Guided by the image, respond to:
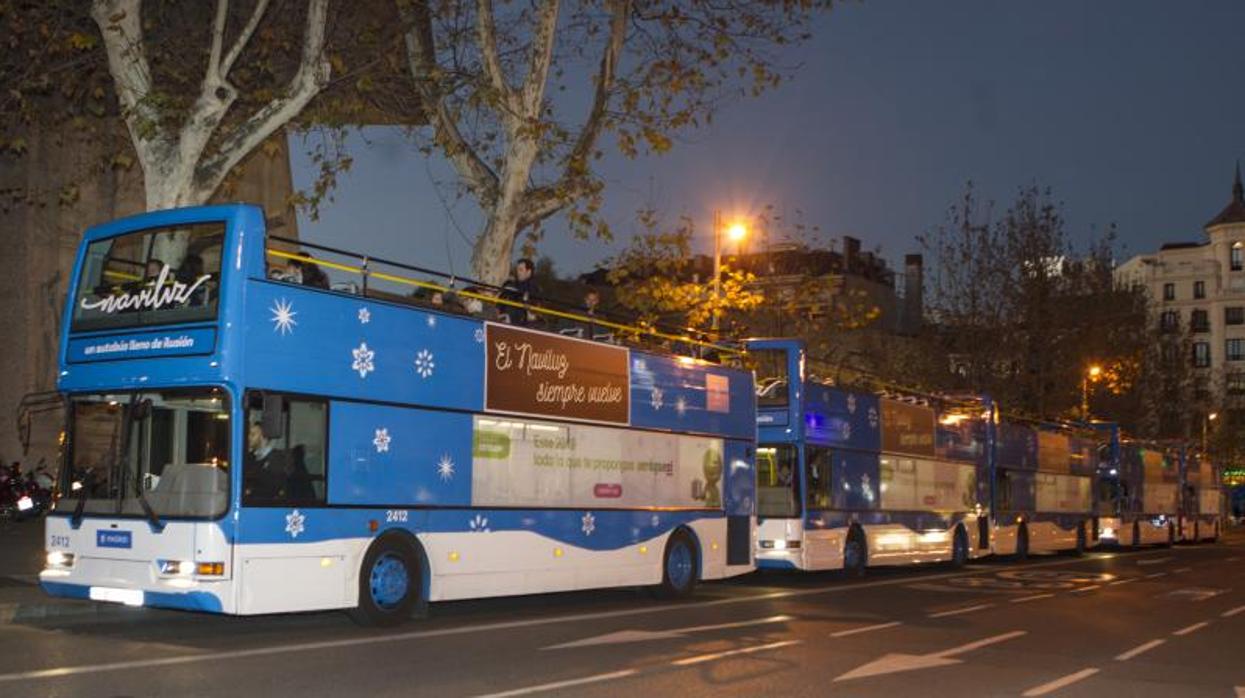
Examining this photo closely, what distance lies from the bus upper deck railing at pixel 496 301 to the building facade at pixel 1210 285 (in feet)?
365

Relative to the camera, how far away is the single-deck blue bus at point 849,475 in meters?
24.2

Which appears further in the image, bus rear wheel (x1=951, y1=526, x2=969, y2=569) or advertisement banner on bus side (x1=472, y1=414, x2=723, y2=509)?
bus rear wheel (x1=951, y1=526, x2=969, y2=569)

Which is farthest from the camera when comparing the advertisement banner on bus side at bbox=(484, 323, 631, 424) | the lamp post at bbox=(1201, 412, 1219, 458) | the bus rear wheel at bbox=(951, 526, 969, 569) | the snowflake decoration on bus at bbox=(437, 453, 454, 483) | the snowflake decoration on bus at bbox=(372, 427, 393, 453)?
the lamp post at bbox=(1201, 412, 1219, 458)

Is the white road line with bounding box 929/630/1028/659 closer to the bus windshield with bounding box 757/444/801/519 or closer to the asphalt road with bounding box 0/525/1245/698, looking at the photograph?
the asphalt road with bounding box 0/525/1245/698

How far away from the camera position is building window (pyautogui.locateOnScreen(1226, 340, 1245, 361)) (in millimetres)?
123188

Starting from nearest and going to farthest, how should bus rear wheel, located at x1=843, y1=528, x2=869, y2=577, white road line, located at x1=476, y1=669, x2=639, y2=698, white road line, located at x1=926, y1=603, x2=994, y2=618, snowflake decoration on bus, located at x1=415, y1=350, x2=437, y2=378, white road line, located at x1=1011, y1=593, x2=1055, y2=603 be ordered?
white road line, located at x1=476, y1=669, x2=639, y2=698, snowflake decoration on bus, located at x1=415, y1=350, x2=437, y2=378, white road line, located at x1=926, y1=603, x2=994, y2=618, white road line, located at x1=1011, y1=593, x2=1055, y2=603, bus rear wheel, located at x1=843, y1=528, x2=869, y2=577

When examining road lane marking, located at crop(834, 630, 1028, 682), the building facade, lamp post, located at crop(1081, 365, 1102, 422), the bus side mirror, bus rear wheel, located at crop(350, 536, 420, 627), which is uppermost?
the building facade

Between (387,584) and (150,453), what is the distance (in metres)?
2.83

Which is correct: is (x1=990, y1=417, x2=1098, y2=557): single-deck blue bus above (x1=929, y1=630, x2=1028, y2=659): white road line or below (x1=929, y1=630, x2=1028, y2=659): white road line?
above

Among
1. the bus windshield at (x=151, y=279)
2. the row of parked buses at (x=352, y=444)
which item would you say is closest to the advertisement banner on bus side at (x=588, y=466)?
the row of parked buses at (x=352, y=444)

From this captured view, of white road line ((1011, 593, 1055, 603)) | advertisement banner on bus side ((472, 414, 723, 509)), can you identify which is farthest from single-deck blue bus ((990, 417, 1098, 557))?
advertisement banner on bus side ((472, 414, 723, 509))

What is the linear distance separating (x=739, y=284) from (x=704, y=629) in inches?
618

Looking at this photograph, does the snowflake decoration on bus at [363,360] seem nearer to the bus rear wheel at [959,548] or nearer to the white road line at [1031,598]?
the white road line at [1031,598]

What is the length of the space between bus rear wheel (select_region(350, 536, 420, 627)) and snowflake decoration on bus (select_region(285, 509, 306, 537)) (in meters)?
1.03
